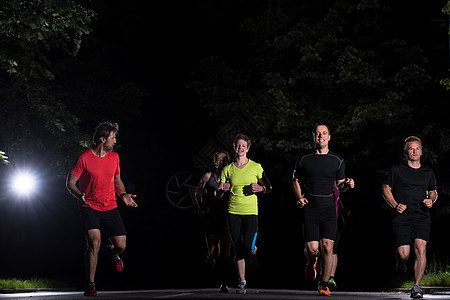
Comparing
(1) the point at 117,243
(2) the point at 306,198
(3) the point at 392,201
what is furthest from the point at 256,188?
(1) the point at 117,243

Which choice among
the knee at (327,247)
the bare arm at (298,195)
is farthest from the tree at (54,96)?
the knee at (327,247)

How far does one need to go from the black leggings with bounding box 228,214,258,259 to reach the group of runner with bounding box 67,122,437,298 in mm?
15

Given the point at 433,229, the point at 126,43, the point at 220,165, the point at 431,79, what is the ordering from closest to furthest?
the point at 220,165
the point at 431,79
the point at 433,229
the point at 126,43

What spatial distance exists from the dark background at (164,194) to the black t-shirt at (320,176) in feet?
38.7

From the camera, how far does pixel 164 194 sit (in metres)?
35.6

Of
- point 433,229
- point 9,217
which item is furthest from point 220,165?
point 9,217

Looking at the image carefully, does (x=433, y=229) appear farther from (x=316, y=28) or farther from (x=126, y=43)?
(x=126, y=43)

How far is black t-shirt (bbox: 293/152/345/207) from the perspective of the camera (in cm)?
978

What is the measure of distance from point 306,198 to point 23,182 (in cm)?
1268

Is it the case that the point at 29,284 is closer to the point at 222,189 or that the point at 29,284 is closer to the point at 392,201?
the point at 222,189

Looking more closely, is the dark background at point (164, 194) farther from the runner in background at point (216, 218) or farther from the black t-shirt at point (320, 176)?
the black t-shirt at point (320, 176)

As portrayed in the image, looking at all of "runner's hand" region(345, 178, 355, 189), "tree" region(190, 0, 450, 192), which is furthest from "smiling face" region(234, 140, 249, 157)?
"tree" region(190, 0, 450, 192)

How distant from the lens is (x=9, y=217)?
26.5m

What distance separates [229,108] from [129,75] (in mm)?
7431
